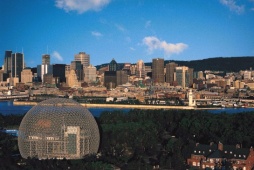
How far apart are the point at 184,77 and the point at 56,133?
113289 mm

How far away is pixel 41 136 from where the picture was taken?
66.2ft

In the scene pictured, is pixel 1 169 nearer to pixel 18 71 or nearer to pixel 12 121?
pixel 12 121

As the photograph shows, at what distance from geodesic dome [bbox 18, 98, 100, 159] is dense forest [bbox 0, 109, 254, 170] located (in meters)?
0.56

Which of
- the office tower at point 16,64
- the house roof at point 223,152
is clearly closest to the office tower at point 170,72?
the office tower at point 16,64

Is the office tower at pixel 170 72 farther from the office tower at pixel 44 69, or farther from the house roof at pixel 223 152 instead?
the house roof at pixel 223 152

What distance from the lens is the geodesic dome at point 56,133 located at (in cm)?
2020

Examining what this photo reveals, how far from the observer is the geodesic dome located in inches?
795

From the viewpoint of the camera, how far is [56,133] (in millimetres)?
20094

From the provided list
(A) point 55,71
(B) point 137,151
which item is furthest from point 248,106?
(A) point 55,71

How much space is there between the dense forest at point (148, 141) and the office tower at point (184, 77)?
9259 centimetres

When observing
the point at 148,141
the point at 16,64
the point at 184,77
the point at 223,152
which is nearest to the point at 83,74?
the point at 16,64

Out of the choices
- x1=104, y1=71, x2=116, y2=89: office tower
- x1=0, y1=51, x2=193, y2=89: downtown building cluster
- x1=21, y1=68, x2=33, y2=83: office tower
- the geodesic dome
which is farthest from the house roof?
x1=21, y1=68, x2=33, y2=83: office tower

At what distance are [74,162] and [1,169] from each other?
8.54ft

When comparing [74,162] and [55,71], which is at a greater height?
[55,71]
